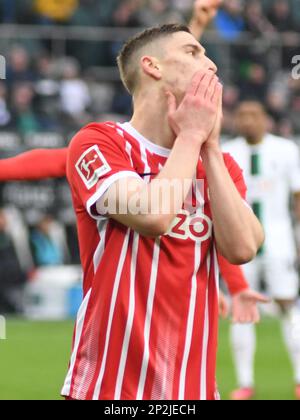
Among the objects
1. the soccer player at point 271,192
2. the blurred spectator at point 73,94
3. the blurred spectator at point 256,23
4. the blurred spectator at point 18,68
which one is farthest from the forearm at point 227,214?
the blurred spectator at point 256,23

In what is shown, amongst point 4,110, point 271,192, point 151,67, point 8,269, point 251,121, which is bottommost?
point 151,67

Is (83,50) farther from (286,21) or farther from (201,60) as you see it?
(201,60)

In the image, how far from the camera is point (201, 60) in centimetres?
391

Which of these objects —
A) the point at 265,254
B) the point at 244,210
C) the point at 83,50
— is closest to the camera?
the point at 244,210

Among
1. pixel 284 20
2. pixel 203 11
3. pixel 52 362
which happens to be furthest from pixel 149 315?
pixel 284 20

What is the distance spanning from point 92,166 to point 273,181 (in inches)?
275

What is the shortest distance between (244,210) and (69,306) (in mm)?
13120

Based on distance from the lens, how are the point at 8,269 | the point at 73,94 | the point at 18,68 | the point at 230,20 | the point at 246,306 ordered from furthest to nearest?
the point at 230,20 < the point at 73,94 < the point at 18,68 < the point at 8,269 < the point at 246,306

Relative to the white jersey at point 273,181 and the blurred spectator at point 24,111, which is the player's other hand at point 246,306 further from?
the blurred spectator at point 24,111

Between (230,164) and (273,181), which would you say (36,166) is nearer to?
(230,164)

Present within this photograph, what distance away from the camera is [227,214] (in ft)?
12.2

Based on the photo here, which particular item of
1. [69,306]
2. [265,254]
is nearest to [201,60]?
[265,254]

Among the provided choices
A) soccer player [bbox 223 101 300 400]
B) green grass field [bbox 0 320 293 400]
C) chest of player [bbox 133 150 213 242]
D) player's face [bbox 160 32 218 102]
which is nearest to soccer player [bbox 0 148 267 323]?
chest of player [bbox 133 150 213 242]

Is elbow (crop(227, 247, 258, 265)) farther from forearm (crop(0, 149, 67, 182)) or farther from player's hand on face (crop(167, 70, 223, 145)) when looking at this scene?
forearm (crop(0, 149, 67, 182))
